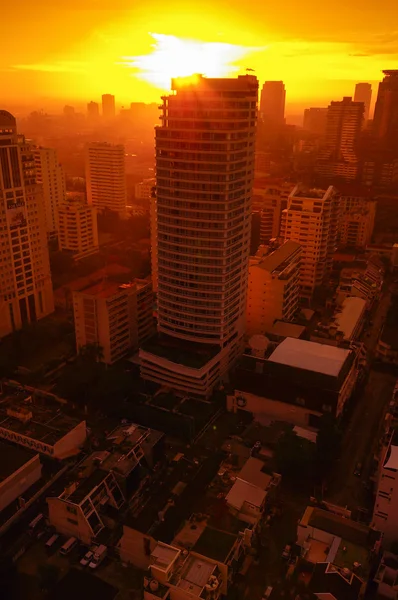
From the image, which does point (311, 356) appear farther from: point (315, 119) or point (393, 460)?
point (315, 119)

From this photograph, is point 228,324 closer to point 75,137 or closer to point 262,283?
point 262,283

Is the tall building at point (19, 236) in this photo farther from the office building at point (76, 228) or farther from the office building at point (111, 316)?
the office building at point (76, 228)

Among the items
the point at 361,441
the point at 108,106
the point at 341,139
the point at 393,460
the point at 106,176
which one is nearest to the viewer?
the point at 393,460

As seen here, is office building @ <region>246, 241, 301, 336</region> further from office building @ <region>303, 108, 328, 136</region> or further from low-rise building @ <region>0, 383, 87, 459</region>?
office building @ <region>303, 108, 328, 136</region>

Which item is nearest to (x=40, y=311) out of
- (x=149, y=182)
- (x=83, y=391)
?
(x=83, y=391)

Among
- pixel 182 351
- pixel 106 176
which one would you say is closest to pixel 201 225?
pixel 182 351

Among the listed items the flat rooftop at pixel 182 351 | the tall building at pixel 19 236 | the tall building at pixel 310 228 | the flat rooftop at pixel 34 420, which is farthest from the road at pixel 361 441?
the tall building at pixel 19 236
